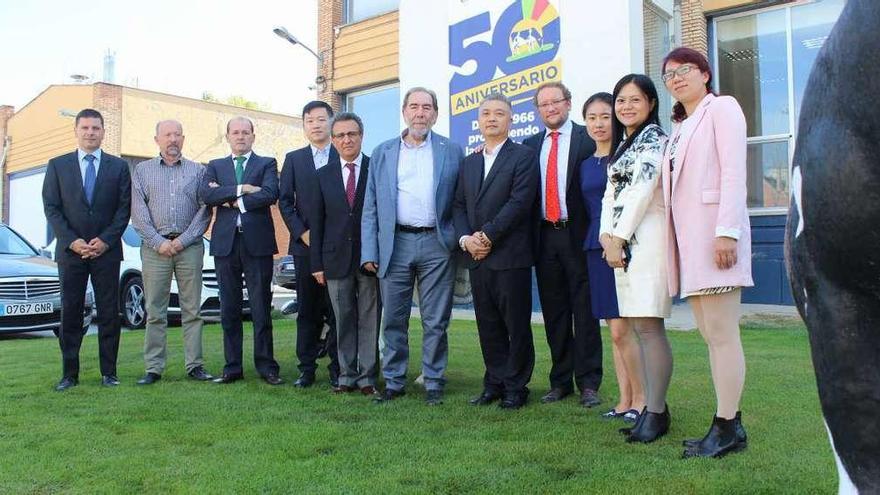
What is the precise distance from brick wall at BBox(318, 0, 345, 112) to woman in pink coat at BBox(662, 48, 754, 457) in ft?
42.7

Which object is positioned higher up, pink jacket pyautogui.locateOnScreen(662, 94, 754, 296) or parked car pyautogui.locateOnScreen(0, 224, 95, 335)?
pink jacket pyautogui.locateOnScreen(662, 94, 754, 296)

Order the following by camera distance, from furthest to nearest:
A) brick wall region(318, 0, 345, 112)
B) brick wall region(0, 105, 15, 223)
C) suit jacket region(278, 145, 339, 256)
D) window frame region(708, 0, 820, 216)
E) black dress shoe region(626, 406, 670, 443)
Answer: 1. brick wall region(0, 105, 15, 223)
2. brick wall region(318, 0, 345, 112)
3. window frame region(708, 0, 820, 216)
4. suit jacket region(278, 145, 339, 256)
5. black dress shoe region(626, 406, 670, 443)

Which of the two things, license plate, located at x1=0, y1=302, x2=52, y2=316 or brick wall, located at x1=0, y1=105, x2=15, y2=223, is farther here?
brick wall, located at x1=0, y1=105, x2=15, y2=223

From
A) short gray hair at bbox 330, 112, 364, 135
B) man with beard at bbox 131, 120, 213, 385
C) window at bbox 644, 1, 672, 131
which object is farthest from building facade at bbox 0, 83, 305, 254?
short gray hair at bbox 330, 112, 364, 135

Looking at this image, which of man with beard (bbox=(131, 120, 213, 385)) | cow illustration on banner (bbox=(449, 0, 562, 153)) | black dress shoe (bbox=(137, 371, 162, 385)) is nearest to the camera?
black dress shoe (bbox=(137, 371, 162, 385))

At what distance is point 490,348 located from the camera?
4625 mm

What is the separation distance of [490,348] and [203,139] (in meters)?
24.6

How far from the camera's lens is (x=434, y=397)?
4527mm

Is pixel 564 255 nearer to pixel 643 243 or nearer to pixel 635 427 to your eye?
Answer: pixel 643 243

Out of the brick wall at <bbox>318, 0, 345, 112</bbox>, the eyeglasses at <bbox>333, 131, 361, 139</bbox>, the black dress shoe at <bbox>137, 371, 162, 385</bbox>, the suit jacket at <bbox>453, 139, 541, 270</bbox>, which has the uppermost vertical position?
the brick wall at <bbox>318, 0, 345, 112</bbox>

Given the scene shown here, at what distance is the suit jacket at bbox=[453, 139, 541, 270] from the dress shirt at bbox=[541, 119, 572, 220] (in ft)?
0.31

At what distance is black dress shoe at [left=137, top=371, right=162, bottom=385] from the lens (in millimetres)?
5340

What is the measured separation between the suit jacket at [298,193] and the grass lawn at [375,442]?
1.16 metres

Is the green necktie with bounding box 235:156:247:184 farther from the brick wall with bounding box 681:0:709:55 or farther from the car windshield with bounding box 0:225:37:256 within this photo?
the brick wall with bounding box 681:0:709:55
